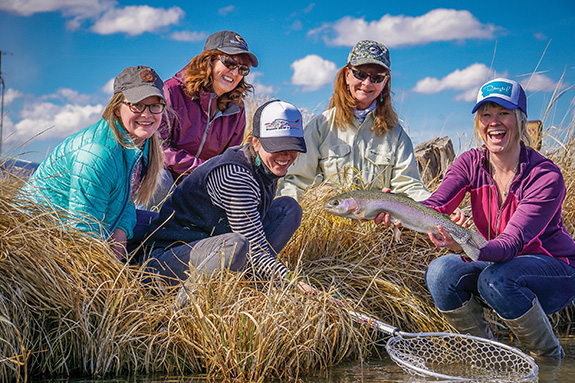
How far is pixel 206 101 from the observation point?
5.71 meters

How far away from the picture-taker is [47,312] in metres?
3.54

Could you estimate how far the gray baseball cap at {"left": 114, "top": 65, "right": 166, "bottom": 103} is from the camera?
155 inches

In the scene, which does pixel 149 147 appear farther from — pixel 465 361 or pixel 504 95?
pixel 465 361

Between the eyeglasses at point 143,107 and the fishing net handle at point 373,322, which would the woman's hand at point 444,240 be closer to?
the fishing net handle at point 373,322

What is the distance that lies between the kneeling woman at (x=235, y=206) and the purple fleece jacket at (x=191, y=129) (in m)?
1.58

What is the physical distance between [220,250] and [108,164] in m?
0.87

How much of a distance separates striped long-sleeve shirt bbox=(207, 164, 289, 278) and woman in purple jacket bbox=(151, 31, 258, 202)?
5.82 feet

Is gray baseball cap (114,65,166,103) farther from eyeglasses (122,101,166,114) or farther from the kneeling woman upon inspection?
the kneeling woman

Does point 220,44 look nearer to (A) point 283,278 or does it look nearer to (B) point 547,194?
(A) point 283,278

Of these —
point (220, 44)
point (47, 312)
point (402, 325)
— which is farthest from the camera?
point (220, 44)

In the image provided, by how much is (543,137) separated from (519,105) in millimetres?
3232

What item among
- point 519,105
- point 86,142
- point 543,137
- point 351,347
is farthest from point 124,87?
point 543,137

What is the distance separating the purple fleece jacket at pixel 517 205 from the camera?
3713mm

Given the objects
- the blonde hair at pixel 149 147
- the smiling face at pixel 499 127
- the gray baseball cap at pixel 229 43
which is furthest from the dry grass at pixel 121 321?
the gray baseball cap at pixel 229 43
